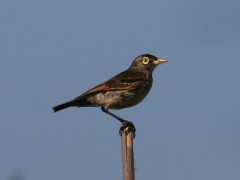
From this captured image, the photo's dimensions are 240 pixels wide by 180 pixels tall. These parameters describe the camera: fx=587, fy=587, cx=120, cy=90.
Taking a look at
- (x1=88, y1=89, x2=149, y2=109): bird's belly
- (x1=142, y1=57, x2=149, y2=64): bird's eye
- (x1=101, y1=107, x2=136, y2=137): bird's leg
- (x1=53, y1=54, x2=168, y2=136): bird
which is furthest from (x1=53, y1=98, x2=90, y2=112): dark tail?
(x1=142, y1=57, x2=149, y2=64): bird's eye

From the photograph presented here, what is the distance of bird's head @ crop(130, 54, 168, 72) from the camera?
12.5 m

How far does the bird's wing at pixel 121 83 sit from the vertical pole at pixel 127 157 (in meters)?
3.77

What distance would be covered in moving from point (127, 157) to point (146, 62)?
230 inches

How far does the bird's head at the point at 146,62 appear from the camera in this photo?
491 inches

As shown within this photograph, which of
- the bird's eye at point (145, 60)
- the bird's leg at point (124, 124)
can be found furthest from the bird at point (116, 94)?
the bird's eye at point (145, 60)

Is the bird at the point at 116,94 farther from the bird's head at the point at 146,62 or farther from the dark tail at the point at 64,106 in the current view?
the bird's head at the point at 146,62

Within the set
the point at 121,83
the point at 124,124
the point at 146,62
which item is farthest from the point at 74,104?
the point at 146,62

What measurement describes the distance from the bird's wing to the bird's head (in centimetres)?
62

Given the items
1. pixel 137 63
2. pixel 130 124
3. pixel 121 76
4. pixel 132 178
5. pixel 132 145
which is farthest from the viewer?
pixel 137 63

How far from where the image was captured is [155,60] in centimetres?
1257

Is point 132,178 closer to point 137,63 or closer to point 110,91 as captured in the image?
point 110,91

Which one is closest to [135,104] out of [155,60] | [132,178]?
[155,60]

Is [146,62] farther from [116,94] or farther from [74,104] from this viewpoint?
[74,104]

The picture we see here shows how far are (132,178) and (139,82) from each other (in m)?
4.99
